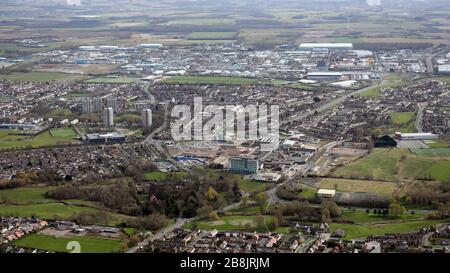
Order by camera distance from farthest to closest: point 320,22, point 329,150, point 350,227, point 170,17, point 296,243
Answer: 1. point 170,17
2. point 320,22
3. point 329,150
4. point 350,227
5. point 296,243

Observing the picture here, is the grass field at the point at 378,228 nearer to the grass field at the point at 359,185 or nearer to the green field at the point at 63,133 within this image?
the grass field at the point at 359,185

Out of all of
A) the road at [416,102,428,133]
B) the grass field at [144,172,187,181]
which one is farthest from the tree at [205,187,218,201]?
the road at [416,102,428,133]

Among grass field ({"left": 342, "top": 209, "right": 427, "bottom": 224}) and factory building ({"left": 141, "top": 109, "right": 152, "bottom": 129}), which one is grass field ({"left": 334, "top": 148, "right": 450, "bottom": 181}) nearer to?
grass field ({"left": 342, "top": 209, "right": 427, "bottom": 224})

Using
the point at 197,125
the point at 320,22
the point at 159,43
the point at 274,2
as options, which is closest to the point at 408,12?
the point at 320,22

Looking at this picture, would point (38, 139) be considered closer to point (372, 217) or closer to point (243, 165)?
point (243, 165)

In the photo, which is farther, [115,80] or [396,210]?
[115,80]

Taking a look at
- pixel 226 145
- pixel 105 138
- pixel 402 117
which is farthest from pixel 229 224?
pixel 402 117

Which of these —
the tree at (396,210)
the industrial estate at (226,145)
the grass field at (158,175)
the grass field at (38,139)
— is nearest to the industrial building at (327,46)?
the industrial estate at (226,145)
